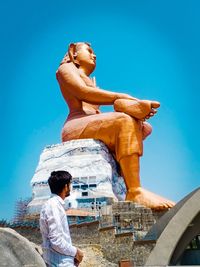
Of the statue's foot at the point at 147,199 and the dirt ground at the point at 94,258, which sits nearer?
the dirt ground at the point at 94,258

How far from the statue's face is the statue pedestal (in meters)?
5.48

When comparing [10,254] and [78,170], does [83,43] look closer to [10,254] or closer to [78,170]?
[78,170]

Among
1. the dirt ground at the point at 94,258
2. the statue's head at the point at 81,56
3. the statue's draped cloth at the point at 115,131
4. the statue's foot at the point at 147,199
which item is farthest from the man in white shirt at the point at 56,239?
the statue's head at the point at 81,56

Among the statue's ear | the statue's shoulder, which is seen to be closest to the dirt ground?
the statue's shoulder

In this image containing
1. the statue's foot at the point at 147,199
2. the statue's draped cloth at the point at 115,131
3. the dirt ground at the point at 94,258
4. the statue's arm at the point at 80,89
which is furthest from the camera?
the statue's arm at the point at 80,89

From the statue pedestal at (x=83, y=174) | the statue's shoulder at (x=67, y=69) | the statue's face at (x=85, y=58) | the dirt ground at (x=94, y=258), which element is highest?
the statue's face at (x=85, y=58)

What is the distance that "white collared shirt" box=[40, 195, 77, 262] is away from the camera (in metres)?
3.54

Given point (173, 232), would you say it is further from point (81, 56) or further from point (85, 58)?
point (81, 56)

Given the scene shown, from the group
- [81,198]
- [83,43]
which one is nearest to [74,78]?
[83,43]

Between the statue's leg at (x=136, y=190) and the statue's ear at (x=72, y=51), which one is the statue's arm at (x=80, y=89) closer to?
the statue's ear at (x=72, y=51)

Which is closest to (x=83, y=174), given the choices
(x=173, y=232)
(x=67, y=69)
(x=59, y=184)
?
(x=67, y=69)

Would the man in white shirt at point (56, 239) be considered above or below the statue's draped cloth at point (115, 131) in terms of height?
below

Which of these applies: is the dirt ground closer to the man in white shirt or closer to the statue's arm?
the statue's arm

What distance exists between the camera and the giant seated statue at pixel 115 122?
20.2 metres
